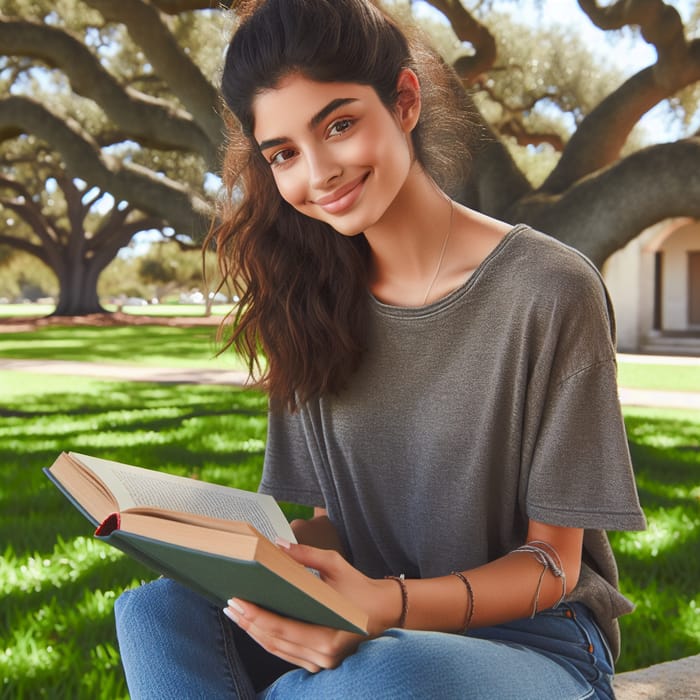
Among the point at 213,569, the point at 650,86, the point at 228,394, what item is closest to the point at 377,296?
the point at 213,569

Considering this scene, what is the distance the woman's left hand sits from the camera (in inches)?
57.7

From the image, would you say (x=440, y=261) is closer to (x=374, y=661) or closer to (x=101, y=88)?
(x=374, y=661)

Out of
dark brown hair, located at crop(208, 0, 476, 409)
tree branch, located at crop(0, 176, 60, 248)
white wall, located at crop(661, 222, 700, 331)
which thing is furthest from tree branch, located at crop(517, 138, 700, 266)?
tree branch, located at crop(0, 176, 60, 248)

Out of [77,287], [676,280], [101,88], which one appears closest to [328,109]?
[101,88]

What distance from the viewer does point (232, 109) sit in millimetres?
1936

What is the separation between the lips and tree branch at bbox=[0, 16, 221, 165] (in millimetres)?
5265

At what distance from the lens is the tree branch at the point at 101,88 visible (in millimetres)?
6941

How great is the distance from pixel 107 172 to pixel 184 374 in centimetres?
656

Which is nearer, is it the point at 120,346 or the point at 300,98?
the point at 300,98

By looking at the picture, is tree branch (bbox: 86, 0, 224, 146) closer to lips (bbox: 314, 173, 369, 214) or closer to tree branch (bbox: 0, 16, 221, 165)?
tree branch (bbox: 0, 16, 221, 165)

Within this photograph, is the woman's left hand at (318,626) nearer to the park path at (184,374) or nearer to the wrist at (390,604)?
the wrist at (390,604)

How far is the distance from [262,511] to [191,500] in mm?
157

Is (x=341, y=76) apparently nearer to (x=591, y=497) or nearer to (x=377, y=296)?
(x=377, y=296)

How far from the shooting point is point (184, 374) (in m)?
13.1
